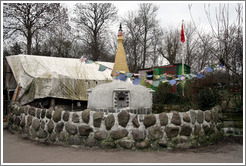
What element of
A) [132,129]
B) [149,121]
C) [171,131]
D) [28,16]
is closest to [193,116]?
[171,131]

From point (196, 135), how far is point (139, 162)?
2.04 metres

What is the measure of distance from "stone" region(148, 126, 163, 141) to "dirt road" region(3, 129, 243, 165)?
Answer: 0.38 metres

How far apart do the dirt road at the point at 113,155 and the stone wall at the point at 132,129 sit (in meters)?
0.23

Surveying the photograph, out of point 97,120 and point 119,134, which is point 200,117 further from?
point 97,120

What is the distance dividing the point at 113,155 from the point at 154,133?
47.4 inches

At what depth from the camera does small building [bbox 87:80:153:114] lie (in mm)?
7719

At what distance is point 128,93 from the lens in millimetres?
7789

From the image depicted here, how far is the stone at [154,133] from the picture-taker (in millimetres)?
5156

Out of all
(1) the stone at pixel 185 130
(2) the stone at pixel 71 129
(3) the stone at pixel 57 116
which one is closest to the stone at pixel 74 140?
(2) the stone at pixel 71 129

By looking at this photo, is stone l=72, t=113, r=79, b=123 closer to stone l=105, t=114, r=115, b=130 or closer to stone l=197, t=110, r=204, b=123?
stone l=105, t=114, r=115, b=130

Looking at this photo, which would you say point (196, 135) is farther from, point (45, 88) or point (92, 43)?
point (92, 43)

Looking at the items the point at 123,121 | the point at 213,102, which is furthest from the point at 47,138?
the point at 213,102

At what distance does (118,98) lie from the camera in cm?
827

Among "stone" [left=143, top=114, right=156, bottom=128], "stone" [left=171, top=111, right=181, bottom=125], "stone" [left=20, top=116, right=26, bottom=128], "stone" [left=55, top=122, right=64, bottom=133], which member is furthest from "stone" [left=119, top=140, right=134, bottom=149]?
"stone" [left=20, top=116, right=26, bottom=128]
